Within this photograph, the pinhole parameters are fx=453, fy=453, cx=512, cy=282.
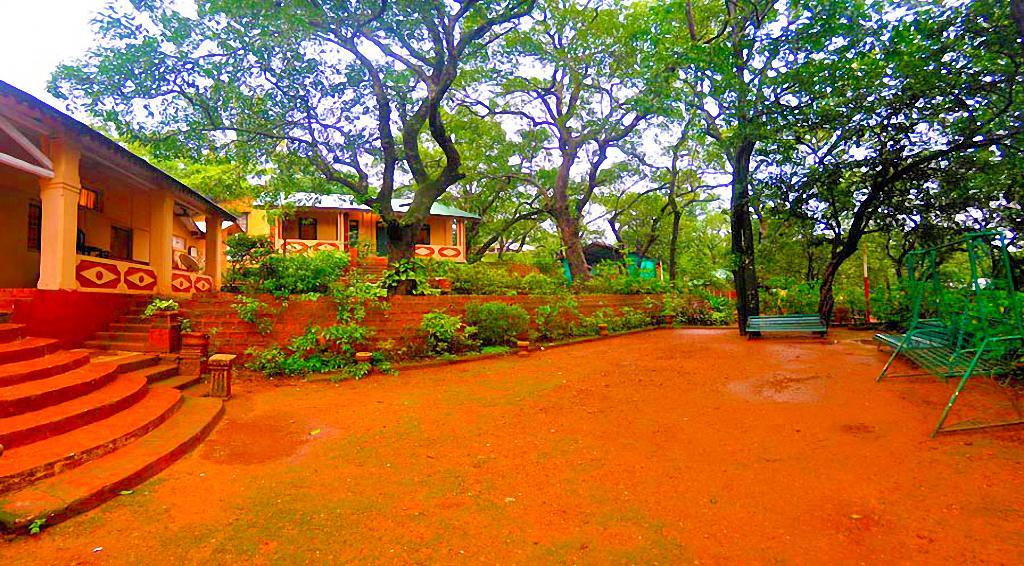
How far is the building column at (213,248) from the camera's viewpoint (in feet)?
38.2

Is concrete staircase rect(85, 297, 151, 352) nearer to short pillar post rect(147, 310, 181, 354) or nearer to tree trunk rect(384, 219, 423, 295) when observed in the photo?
short pillar post rect(147, 310, 181, 354)

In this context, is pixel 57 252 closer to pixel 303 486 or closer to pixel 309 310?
pixel 309 310

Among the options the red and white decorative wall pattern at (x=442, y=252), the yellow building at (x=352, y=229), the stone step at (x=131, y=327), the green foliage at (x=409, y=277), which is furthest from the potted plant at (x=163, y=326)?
the red and white decorative wall pattern at (x=442, y=252)

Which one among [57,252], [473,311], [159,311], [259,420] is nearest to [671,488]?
[259,420]

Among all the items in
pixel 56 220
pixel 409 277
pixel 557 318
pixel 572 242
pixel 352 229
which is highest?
pixel 352 229

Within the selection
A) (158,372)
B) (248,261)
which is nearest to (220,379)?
(158,372)

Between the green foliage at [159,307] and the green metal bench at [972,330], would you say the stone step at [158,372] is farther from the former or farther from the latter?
the green metal bench at [972,330]

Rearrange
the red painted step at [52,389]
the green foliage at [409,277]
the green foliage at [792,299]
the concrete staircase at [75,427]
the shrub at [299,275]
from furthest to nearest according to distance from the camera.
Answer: the green foliage at [792,299]
the green foliage at [409,277]
the shrub at [299,275]
the red painted step at [52,389]
the concrete staircase at [75,427]

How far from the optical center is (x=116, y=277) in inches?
313

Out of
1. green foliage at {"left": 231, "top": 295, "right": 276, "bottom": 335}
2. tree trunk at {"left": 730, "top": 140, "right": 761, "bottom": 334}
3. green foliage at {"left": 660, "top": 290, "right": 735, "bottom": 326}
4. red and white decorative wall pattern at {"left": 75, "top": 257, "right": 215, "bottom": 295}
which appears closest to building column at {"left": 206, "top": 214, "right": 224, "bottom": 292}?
red and white decorative wall pattern at {"left": 75, "top": 257, "right": 215, "bottom": 295}

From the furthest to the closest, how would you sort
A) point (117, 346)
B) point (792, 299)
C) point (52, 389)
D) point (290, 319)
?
point (792, 299), point (290, 319), point (117, 346), point (52, 389)

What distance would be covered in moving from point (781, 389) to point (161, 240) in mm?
11390

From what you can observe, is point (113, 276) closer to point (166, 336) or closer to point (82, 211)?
point (166, 336)

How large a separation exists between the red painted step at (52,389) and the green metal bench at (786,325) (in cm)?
1152
